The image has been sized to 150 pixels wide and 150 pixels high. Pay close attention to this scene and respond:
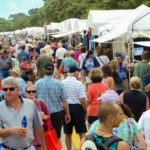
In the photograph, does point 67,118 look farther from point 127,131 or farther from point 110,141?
point 110,141

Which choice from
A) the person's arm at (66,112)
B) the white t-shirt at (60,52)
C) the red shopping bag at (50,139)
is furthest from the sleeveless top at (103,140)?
the white t-shirt at (60,52)

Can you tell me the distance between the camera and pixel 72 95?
6.55m

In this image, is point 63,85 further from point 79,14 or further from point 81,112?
point 79,14

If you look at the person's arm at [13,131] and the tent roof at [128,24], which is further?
the tent roof at [128,24]

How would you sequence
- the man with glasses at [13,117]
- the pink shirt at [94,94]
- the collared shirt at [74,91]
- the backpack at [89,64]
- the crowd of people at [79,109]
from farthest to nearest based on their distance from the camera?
1. the backpack at [89,64]
2. the collared shirt at [74,91]
3. the pink shirt at [94,94]
4. the man with glasses at [13,117]
5. the crowd of people at [79,109]

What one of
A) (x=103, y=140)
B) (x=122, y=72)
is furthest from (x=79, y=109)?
(x=103, y=140)

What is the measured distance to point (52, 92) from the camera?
6.09m

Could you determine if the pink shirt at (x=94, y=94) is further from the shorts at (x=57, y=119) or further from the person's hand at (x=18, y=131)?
the person's hand at (x=18, y=131)

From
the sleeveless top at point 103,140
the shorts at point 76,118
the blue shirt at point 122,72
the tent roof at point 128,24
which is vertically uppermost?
the tent roof at point 128,24

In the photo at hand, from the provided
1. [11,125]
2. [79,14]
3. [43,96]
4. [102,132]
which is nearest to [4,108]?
[11,125]

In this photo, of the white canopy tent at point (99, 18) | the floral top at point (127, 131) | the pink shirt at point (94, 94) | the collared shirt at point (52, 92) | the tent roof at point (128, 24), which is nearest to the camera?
the floral top at point (127, 131)

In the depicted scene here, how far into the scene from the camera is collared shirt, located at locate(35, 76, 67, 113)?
6.10m

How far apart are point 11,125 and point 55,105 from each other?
7.36 ft

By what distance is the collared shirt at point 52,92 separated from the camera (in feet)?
20.0
